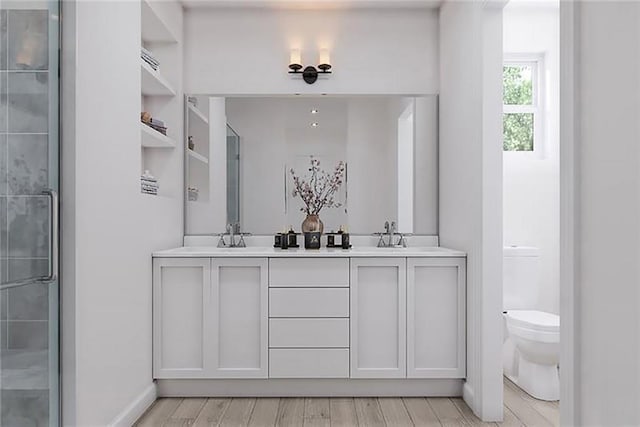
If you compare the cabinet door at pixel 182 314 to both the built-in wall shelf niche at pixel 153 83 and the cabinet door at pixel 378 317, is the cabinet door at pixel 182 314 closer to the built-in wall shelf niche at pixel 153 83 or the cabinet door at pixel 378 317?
the cabinet door at pixel 378 317

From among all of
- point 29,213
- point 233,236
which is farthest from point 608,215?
Answer: point 233,236

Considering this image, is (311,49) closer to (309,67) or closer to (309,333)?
(309,67)

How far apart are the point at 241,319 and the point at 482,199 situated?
4.94 ft

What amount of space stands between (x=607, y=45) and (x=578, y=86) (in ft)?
0.57

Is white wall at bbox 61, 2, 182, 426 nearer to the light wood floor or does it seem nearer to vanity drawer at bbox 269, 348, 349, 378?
the light wood floor

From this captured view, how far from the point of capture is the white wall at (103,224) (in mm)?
1973

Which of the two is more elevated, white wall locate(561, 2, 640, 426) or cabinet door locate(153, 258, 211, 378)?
white wall locate(561, 2, 640, 426)

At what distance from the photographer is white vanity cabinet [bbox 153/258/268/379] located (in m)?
2.90

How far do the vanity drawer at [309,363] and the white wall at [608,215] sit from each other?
1.48 m

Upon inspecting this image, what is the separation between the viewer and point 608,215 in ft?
4.84

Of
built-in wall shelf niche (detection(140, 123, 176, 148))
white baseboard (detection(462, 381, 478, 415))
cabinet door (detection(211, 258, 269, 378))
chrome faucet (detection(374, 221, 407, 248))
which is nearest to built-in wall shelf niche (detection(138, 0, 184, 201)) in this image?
built-in wall shelf niche (detection(140, 123, 176, 148))

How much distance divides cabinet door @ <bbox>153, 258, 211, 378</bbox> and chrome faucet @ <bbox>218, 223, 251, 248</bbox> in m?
0.59

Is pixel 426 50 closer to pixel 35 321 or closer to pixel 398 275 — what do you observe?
pixel 398 275

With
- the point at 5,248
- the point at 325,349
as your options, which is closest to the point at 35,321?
the point at 5,248
